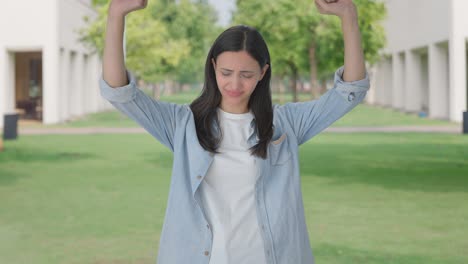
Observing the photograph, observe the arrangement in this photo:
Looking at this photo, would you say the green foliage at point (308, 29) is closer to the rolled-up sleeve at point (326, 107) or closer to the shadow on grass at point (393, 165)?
the shadow on grass at point (393, 165)

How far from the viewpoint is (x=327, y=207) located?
10.6 metres

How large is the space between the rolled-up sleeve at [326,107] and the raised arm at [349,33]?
3 centimetres

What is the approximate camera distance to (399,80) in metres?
46.7

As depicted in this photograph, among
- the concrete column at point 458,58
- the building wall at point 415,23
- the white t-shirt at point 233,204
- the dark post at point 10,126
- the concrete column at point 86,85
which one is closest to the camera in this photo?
the white t-shirt at point 233,204

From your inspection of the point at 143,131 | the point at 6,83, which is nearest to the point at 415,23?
the point at 143,131

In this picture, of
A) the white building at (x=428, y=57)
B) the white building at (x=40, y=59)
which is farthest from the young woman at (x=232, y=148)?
the white building at (x=40, y=59)

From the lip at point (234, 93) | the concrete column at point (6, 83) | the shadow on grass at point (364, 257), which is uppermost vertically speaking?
the concrete column at point (6, 83)

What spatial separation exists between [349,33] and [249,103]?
43 cm

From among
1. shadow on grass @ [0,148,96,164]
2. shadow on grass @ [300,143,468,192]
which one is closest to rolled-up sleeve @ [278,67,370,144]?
shadow on grass @ [300,143,468,192]

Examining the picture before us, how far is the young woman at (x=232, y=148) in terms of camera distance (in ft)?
8.73

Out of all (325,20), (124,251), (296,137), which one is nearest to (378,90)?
(325,20)

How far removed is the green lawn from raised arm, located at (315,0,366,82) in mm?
4794

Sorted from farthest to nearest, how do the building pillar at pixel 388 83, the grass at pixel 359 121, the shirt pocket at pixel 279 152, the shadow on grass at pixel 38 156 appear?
the building pillar at pixel 388 83 → the grass at pixel 359 121 → the shadow on grass at pixel 38 156 → the shirt pocket at pixel 279 152

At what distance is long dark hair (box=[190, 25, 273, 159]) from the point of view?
271cm
